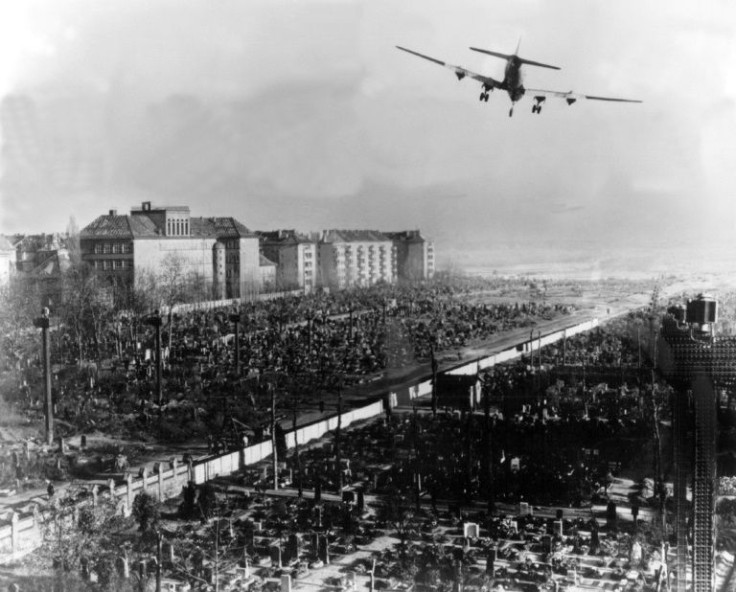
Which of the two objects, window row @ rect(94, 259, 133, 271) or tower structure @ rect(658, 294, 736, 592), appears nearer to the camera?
tower structure @ rect(658, 294, 736, 592)

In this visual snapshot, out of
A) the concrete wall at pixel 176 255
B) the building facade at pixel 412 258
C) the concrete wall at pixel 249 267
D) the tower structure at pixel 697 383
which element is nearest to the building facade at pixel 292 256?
the concrete wall at pixel 249 267

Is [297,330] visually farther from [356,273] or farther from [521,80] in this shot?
[521,80]

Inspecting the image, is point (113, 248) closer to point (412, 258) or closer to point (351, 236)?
point (351, 236)

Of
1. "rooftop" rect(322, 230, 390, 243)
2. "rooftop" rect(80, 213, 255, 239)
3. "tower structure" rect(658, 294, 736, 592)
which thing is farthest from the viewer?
"rooftop" rect(322, 230, 390, 243)

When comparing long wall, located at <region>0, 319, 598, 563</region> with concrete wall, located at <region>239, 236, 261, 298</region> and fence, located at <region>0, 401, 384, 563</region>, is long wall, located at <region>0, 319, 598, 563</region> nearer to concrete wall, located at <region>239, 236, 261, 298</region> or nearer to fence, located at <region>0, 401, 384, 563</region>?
fence, located at <region>0, 401, 384, 563</region>

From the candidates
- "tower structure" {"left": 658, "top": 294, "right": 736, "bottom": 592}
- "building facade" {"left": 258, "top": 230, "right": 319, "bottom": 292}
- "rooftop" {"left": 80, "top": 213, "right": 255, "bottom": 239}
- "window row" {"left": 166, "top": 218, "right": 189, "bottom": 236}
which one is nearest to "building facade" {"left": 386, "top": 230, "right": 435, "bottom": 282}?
"rooftop" {"left": 80, "top": 213, "right": 255, "bottom": 239}

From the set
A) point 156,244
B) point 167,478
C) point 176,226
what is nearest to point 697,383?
point 167,478

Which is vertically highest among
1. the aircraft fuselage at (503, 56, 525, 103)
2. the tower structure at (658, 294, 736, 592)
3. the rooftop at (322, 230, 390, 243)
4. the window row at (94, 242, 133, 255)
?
the aircraft fuselage at (503, 56, 525, 103)
